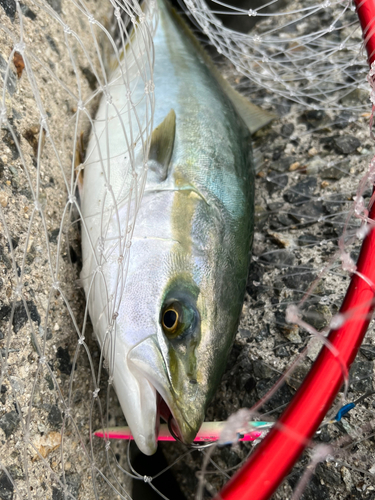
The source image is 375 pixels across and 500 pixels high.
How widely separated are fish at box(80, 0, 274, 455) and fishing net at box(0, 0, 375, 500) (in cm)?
7

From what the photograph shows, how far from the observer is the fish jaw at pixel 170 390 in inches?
47.4

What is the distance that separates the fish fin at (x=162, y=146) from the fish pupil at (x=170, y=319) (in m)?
0.52

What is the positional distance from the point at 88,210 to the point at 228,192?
21.9 inches

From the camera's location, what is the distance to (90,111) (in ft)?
6.11

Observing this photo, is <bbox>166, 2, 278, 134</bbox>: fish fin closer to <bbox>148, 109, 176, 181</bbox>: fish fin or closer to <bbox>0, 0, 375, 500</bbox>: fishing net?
<bbox>0, 0, 375, 500</bbox>: fishing net

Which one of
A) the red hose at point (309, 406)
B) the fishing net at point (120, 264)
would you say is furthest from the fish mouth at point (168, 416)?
the red hose at point (309, 406)

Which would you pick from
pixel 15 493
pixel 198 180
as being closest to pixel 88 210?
pixel 198 180

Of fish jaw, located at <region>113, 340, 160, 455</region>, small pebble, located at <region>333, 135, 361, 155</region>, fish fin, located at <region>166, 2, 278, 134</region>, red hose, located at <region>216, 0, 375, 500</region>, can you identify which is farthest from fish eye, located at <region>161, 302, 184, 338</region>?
small pebble, located at <region>333, 135, 361, 155</region>

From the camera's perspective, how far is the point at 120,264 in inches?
51.3

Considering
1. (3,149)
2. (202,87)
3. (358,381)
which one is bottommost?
(358,381)

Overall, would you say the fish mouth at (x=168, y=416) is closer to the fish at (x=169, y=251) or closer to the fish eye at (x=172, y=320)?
the fish at (x=169, y=251)

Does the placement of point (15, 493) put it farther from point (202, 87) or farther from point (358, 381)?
point (202, 87)

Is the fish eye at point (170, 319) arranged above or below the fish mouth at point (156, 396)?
above

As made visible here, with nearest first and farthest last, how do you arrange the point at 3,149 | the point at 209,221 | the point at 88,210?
the point at 3,149 < the point at 209,221 < the point at 88,210
